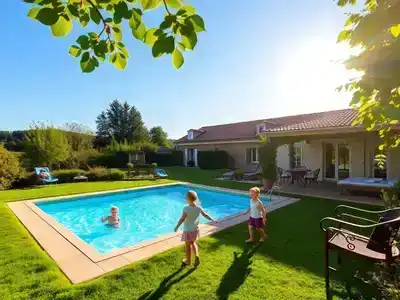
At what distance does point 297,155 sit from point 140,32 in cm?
1745

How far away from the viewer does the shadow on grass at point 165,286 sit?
3.31 metres

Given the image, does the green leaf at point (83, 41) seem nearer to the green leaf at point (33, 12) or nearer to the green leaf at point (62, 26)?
the green leaf at point (62, 26)

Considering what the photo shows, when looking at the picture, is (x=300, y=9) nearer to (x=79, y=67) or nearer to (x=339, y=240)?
(x=339, y=240)

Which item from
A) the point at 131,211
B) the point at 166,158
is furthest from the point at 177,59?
the point at 166,158

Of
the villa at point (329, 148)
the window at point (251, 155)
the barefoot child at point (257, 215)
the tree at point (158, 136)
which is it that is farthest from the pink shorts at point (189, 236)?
the tree at point (158, 136)

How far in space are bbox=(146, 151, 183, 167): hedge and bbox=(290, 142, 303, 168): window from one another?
16309mm

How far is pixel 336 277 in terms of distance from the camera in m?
3.84

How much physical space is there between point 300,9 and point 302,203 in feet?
22.8

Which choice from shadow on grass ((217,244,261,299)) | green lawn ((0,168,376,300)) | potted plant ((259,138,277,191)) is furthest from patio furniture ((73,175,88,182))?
shadow on grass ((217,244,261,299))

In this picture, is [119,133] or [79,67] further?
[119,133]

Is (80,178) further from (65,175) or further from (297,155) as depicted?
(297,155)

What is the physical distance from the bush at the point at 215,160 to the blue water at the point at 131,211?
10.6 metres

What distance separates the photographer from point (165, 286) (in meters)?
3.56

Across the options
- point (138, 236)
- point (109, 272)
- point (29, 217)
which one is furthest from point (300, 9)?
point (29, 217)
